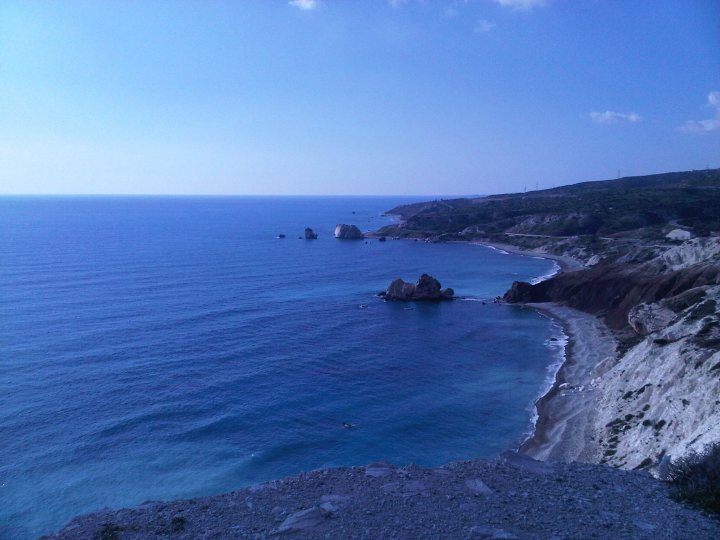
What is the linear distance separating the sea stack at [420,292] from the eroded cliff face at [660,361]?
62.3 ft

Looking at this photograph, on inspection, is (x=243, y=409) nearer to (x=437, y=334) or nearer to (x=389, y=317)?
(x=437, y=334)

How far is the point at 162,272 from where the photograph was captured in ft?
284

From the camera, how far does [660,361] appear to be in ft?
112

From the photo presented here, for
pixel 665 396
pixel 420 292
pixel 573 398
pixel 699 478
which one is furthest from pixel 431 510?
Answer: pixel 420 292

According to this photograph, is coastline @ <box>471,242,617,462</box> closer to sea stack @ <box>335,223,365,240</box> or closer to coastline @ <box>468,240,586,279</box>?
coastline @ <box>468,240,586,279</box>

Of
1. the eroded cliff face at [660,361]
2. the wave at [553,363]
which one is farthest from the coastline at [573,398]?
the eroded cliff face at [660,361]

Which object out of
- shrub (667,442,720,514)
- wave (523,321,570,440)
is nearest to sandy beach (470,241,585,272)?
wave (523,321,570,440)

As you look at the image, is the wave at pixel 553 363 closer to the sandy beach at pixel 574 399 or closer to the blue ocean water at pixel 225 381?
the sandy beach at pixel 574 399

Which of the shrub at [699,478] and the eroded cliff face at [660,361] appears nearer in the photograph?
the shrub at [699,478]

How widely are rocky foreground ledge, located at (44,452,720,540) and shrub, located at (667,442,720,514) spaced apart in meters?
0.47

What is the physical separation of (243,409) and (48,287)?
48.1m

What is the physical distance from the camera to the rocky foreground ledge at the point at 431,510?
1325 cm

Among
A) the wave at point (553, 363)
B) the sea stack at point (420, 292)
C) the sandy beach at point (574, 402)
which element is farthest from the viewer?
the sea stack at point (420, 292)

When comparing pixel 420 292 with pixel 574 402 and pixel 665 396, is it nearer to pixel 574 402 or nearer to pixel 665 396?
pixel 574 402
